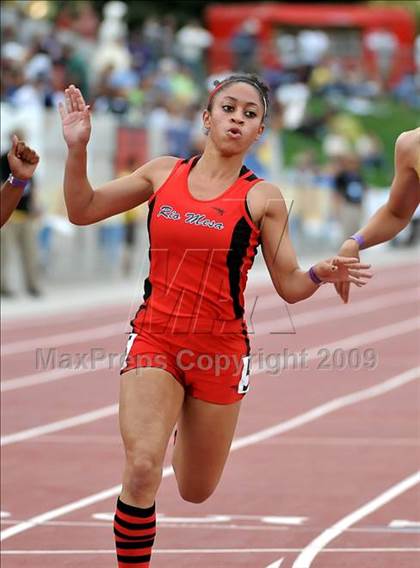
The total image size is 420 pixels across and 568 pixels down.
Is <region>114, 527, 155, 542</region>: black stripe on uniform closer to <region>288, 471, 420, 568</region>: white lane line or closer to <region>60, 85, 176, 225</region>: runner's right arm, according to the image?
<region>60, 85, 176, 225</region>: runner's right arm

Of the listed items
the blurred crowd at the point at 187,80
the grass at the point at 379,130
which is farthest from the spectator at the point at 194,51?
the grass at the point at 379,130

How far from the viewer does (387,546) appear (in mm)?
8133

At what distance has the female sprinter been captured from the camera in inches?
256

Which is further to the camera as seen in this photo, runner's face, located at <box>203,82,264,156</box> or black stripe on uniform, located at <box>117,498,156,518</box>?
runner's face, located at <box>203,82,264,156</box>

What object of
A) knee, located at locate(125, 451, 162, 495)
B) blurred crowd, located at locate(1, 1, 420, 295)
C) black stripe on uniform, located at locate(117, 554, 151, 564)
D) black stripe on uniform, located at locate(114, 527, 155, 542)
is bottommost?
black stripe on uniform, located at locate(117, 554, 151, 564)

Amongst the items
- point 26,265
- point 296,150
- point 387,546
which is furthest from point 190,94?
point 387,546

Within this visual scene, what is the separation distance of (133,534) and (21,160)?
207cm

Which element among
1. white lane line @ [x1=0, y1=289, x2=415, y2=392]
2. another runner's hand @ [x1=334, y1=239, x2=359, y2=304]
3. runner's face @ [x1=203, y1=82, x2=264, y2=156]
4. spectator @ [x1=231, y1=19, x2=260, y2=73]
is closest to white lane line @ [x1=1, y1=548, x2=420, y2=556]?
another runner's hand @ [x1=334, y1=239, x2=359, y2=304]

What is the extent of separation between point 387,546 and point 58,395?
6.49 metres

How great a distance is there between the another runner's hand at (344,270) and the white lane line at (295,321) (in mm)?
8297

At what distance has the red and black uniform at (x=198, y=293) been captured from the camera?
6527 mm

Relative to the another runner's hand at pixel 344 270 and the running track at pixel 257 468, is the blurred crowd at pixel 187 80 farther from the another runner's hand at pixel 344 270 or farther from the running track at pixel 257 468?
the another runner's hand at pixel 344 270

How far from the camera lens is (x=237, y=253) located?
6578 mm

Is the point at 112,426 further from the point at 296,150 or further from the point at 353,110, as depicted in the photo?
the point at 353,110
